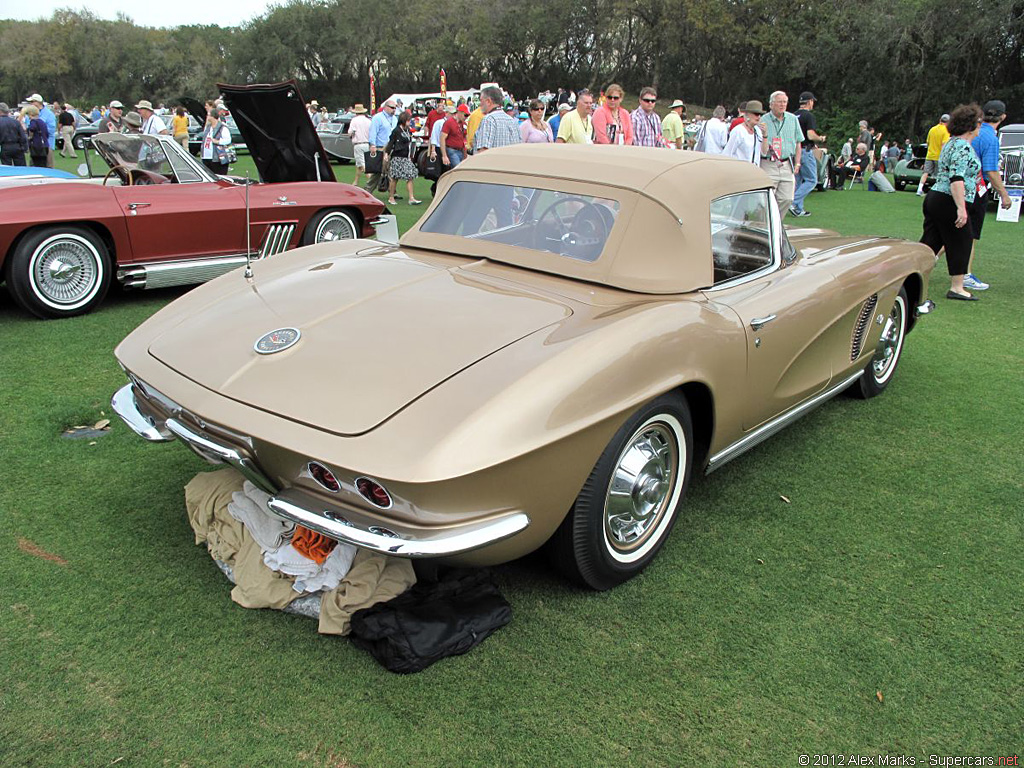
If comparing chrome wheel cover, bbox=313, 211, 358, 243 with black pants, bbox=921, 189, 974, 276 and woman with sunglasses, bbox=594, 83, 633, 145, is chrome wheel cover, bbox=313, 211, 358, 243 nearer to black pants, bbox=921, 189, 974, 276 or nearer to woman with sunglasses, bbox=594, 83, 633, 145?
woman with sunglasses, bbox=594, 83, 633, 145

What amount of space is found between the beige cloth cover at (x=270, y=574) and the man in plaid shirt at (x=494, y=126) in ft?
21.7

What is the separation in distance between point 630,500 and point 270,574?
1263mm

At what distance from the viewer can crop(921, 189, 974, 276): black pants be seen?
657 cm

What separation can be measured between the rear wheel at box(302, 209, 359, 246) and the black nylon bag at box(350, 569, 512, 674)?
16.4ft

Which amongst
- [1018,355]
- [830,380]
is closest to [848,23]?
[1018,355]

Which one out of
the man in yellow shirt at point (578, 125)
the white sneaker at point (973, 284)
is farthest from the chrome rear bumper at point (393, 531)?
the white sneaker at point (973, 284)

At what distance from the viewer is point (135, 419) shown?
2854 mm

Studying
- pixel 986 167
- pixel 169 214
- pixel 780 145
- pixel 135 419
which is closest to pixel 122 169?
pixel 169 214

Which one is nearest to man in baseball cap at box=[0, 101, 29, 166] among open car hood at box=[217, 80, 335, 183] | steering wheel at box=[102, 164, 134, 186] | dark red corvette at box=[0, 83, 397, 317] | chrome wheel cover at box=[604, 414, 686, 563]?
dark red corvette at box=[0, 83, 397, 317]

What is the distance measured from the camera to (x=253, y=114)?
23.1 ft

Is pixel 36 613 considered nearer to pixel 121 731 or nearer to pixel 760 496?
pixel 121 731

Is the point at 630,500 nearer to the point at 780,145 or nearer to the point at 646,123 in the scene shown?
the point at 780,145

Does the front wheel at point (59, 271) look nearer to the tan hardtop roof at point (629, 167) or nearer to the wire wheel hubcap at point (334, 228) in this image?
the wire wheel hubcap at point (334, 228)

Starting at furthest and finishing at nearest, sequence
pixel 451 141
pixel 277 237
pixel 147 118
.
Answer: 1. pixel 147 118
2. pixel 451 141
3. pixel 277 237
